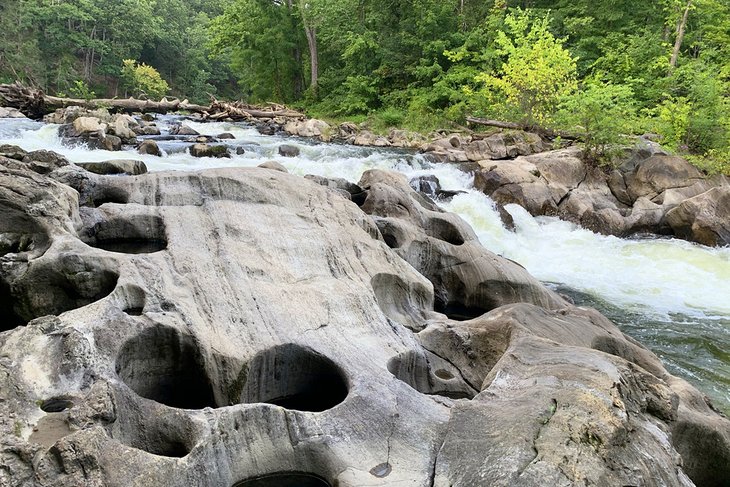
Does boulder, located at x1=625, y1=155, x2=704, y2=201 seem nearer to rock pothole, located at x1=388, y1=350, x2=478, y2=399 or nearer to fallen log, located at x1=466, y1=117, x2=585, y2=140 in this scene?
fallen log, located at x1=466, y1=117, x2=585, y2=140

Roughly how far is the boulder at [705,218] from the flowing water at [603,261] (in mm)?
348

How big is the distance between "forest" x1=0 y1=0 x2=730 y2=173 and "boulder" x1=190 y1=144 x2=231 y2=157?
34.0ft

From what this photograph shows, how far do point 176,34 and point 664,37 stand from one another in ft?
155

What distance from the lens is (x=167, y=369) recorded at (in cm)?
471

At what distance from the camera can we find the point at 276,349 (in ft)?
15.5

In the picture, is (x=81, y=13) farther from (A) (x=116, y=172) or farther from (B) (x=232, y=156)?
(A) (x=116, y=172)

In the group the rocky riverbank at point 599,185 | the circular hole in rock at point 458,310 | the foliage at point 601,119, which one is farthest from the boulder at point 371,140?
the circular hole in rock at point 458,310

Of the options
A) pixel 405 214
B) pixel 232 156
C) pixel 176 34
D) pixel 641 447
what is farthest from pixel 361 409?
pixel 176 34

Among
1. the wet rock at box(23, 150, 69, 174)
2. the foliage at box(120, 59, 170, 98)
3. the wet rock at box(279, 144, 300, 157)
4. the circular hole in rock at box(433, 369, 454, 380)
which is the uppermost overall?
the wet rock at box(23, 150, 69, 174)

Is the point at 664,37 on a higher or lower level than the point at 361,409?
higher

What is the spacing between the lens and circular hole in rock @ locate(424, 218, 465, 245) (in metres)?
9.11

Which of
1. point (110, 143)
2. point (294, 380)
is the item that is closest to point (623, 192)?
point (294, 380)

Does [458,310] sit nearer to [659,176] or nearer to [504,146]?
[659,176]

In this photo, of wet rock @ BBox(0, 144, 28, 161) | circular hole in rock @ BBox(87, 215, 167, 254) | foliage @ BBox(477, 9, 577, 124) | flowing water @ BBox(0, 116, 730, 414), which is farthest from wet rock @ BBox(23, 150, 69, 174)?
foliage @ BBox(477, 9, 577, 124)
